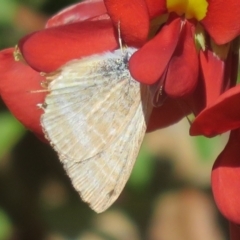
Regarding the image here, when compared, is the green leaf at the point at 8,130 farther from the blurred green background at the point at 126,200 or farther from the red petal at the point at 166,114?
the red petal at the point at 166,114

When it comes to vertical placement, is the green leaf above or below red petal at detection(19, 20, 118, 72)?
below

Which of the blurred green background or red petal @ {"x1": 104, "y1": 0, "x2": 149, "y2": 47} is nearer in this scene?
red petal @ {"x1": 104, "y1": 0, "x2": 149, "y2": 47}

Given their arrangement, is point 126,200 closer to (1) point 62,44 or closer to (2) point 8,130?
(2) point 8,130

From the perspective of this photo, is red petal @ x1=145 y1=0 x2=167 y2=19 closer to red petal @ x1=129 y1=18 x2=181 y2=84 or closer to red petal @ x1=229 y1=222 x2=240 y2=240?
red petal @ x1=129 y1=18 x2=181 y2=84

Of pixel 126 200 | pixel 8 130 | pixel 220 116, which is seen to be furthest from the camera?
pixel 126 200

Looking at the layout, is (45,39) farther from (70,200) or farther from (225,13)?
(70,200)

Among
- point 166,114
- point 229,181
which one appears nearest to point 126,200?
point 166,114

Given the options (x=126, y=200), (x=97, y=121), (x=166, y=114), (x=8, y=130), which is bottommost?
(x=126, y=200)

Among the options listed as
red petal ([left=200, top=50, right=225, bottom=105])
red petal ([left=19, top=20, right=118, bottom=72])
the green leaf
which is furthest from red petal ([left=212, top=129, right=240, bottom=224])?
the green leaf
